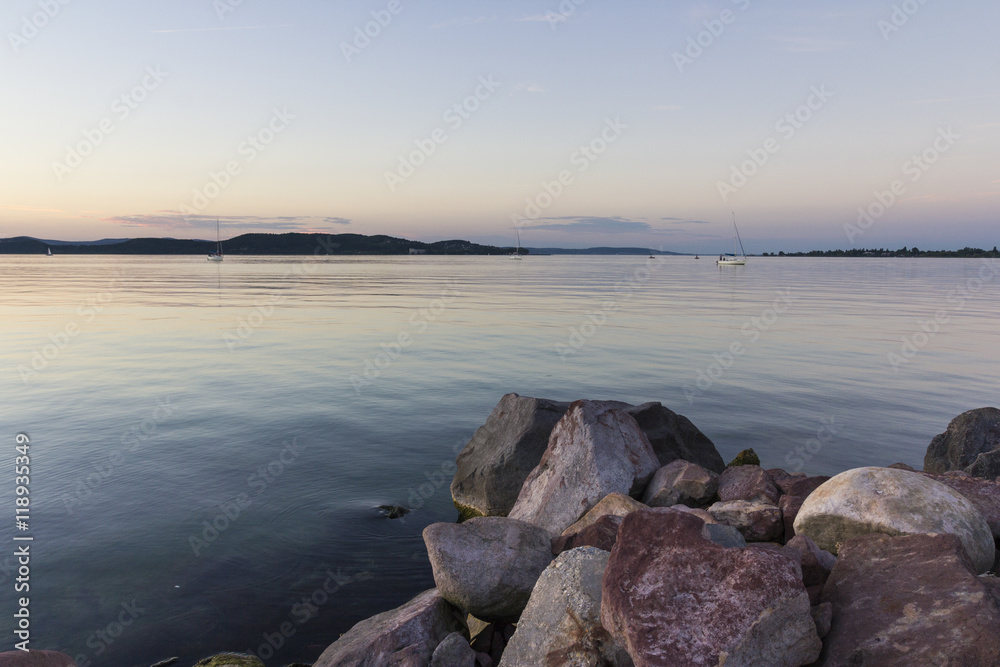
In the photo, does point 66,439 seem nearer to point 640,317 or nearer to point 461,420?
point 461,420

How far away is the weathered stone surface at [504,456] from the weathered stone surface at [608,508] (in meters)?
2.20

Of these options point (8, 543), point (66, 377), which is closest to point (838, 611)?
point (8, 543)

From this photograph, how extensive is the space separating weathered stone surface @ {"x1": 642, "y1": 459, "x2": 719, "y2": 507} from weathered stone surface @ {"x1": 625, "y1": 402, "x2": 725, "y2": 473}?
159 cm

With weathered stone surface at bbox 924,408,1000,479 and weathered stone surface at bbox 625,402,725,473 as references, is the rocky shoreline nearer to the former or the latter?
weathered stone surface at bbox 625,402,725,473

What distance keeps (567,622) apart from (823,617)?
6.31 ft

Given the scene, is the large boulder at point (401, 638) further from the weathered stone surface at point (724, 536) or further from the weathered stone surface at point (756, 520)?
the weathered stone surface at point (756, 520)

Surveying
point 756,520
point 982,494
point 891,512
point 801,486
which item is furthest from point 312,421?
point 982,494

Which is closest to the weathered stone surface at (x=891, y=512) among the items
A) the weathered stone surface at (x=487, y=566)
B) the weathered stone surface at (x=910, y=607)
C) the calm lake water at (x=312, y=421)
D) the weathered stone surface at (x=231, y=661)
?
the weathered stone surface at (x=910, y=607)

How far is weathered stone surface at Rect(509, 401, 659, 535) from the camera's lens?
827 cm

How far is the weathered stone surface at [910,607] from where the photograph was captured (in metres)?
4.31

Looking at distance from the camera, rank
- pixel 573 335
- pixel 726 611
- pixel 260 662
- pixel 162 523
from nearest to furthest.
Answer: pixel 726 611 → pixel 260 662 → pixel 162 523 → pixel 573 335

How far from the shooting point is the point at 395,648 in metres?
5.73

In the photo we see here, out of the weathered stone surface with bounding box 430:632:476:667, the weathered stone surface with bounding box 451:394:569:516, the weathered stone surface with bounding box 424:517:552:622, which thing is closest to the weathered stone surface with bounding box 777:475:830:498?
the weathered stone surface with bounding box 451:394:569:516

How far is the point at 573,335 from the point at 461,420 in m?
13.6
